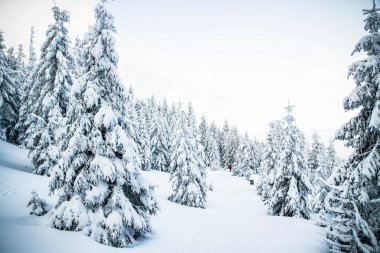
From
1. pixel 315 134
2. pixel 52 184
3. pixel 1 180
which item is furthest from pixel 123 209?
pixel 315 134

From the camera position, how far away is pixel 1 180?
17.4 metres

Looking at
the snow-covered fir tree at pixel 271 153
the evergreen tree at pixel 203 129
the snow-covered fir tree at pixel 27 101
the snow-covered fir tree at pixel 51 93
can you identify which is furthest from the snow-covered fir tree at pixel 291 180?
the evergreen tree at pixel 203 129

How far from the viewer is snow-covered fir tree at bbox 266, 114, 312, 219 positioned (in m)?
23.5

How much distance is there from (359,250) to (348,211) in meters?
1.65

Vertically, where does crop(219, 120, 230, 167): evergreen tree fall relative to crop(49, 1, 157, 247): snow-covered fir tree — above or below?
above

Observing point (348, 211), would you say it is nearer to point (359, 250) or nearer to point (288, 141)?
point (359, 250)

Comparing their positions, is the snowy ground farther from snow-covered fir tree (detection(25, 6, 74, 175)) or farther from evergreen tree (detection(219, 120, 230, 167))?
evergreen tree (detection(219, 120, 230, 167))

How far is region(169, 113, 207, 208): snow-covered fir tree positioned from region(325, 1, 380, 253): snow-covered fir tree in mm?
19322

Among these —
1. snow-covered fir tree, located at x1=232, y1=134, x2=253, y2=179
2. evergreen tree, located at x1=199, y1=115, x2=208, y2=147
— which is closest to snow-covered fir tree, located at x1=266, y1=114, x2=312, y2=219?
snow-covered fir tree, located at x1=232, y1=134, x2=253, y2=179

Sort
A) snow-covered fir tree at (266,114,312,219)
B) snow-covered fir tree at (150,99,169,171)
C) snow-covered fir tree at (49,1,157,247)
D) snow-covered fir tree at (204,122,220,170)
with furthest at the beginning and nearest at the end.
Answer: snow-covered fir tree at (204,122,220,170)
snow-covered fir tree at (150,99,169,171)
snow-covered fir tree at (266,114,312,219)
snow-covered fir tree at (49,1,157,247)

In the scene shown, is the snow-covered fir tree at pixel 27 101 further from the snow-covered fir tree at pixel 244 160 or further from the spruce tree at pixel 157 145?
the snow-covered fir tree at pixel 244 160

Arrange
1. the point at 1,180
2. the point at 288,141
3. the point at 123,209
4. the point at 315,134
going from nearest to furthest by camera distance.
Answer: the point at 123,209 < the point at 1,180 < the point at 288,141 < the point at 315,134

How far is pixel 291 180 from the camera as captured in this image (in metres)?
24.0

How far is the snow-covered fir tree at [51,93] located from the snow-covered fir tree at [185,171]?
1303 cm
